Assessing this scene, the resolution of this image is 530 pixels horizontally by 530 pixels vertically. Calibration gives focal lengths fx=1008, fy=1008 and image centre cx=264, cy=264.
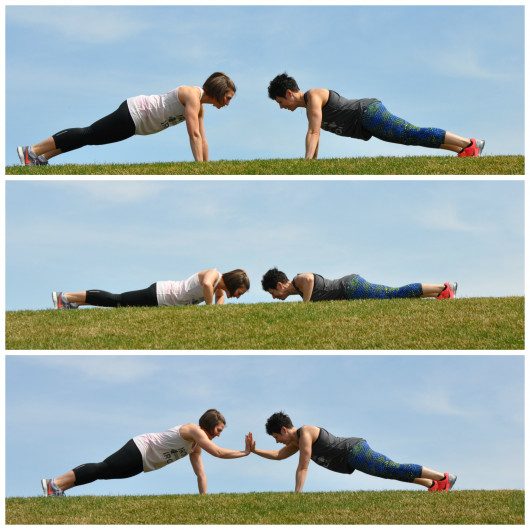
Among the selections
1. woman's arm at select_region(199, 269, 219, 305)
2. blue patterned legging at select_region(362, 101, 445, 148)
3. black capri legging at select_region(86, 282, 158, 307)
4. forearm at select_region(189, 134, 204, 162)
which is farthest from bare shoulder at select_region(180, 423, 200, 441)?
blue patterned legging at select_region(362, 101, 445, 148)

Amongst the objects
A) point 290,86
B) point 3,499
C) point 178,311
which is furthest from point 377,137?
point 3,499

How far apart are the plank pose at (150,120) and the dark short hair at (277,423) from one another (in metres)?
4.26

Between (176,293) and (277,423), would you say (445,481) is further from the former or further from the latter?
(176,293)

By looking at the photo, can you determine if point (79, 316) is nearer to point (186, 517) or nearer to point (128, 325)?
point (128, 325)

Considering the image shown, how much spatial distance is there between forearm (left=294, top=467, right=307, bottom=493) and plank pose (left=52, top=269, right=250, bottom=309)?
317cm

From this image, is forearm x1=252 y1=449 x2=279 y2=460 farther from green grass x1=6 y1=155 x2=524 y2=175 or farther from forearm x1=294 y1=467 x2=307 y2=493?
green grass x1=6 y1=155 x2=524 y2=175

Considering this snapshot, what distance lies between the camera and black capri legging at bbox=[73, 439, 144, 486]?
14492 millimetres

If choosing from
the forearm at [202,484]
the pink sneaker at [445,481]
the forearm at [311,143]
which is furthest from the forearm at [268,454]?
the forearm at [311,143]

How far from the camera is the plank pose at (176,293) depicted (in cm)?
1600

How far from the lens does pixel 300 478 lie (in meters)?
14.0

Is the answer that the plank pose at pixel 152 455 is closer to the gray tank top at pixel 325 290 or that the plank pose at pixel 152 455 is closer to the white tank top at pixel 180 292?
the white tank top at pixel 180 292

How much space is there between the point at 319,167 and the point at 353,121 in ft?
4.19

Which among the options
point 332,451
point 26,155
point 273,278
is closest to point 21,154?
point 26,155

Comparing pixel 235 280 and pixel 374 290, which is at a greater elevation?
pixel 235 280
